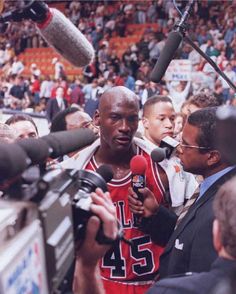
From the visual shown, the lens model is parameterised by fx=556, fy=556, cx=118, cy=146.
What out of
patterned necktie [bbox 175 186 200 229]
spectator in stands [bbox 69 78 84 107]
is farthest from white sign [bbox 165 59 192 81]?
patterned necktie [bbox 175 186 200 229]

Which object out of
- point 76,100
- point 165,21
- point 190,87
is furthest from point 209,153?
point 165,21

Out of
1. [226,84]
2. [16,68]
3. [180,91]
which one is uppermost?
[226,84]

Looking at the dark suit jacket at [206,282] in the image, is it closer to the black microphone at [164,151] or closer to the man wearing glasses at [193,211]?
the man wearing glasses at [193,211]

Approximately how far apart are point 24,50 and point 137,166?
58.0ft

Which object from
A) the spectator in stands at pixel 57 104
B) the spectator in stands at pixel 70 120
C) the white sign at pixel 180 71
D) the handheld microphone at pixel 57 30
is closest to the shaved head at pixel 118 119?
the handheld microphone at pixel 57 30

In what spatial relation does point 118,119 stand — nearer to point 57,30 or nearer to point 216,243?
point 57,30

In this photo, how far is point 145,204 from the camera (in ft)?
8.30

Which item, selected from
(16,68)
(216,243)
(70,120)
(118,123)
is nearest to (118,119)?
(118,123)

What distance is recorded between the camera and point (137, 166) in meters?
2.44

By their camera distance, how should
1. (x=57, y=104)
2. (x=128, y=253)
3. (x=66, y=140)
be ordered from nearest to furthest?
(x=66, y=140), (x=128, y=253), (x=57, y=104)

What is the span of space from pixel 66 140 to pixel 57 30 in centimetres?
63

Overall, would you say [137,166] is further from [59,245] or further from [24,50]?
[24,50]

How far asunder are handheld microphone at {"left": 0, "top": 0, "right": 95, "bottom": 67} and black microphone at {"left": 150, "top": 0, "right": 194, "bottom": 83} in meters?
0.39

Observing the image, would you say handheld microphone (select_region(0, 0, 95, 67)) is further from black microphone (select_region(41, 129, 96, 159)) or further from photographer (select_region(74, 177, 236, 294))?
photographer (select_region(74, 177, 236, 294))
